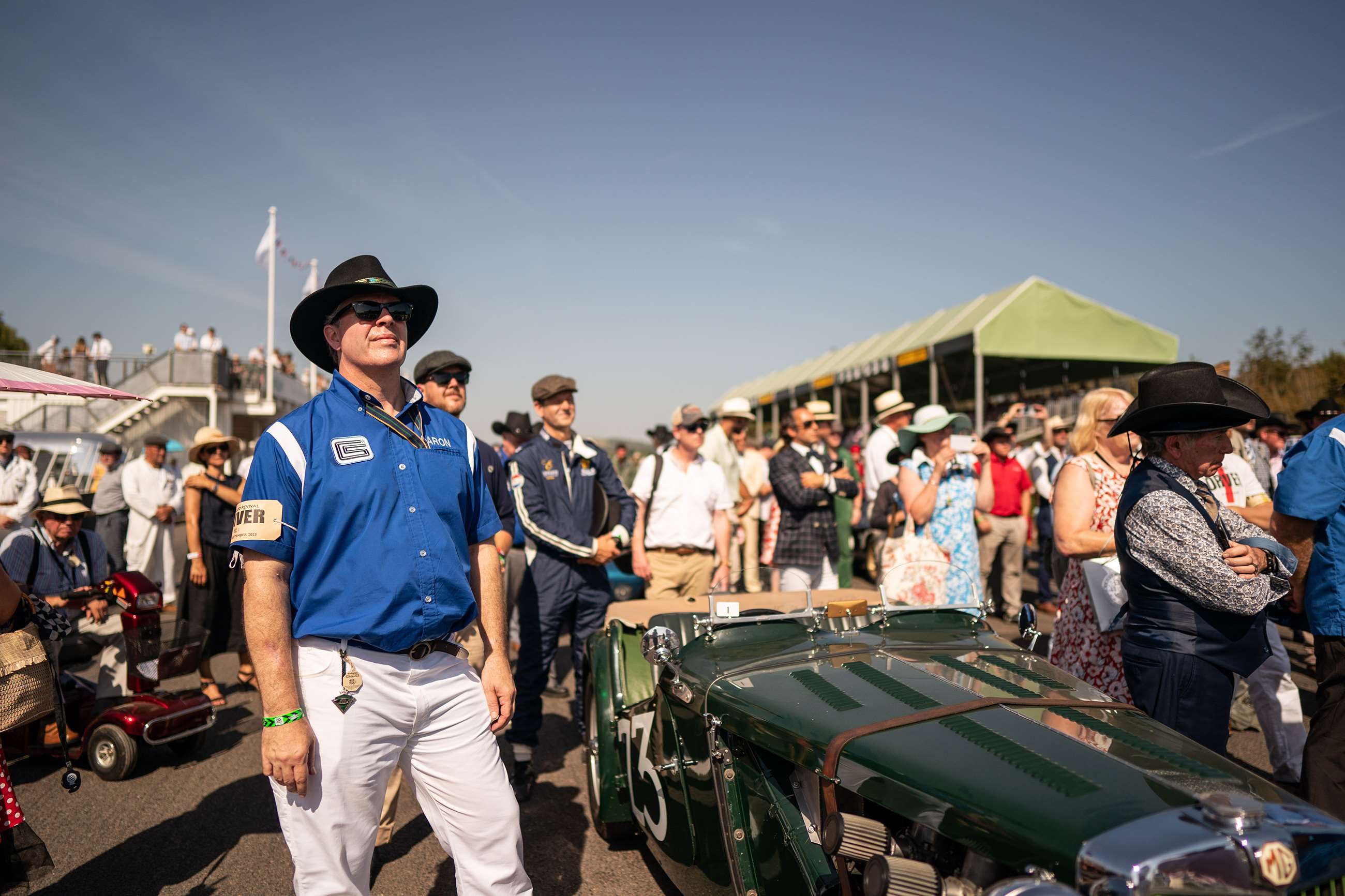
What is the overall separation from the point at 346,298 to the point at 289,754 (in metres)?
1.29

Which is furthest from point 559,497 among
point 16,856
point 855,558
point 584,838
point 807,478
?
point 855,558

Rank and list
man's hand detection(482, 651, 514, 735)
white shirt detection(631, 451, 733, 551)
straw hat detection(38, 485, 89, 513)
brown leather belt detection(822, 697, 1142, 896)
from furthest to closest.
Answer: white shirt detection(631, 451, 733, 551)
straw hat detection(38, 485, 89, 513)
man's hand detection(482, 651, 514, 735)
brown leather belt detection(822, 697, 1142, 896)

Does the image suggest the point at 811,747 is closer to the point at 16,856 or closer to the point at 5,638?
the point at 16,856

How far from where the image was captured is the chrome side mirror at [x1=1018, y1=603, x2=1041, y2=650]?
10.6 feet

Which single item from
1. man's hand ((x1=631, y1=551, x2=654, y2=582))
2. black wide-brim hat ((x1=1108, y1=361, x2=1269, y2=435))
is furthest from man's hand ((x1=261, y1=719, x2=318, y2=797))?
man's hand ((x1=631, y1=551, x2=654, y2=582))

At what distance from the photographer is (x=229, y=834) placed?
13.7ft

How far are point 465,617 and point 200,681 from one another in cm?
543

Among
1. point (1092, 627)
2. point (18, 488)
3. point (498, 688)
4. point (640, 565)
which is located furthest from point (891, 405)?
point (18, 488)

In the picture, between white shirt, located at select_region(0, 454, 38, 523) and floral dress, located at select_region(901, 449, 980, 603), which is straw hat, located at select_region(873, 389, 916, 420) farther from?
white shirt, located at select_region(0, 454, 38, 523)

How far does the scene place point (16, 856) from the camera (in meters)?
3.15

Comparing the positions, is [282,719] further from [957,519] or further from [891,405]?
[891,405]

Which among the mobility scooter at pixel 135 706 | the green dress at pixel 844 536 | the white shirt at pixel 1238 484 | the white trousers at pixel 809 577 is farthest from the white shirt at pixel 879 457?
the mobility scooter at pixel 135 706

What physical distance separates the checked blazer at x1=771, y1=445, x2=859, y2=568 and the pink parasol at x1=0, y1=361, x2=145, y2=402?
4.57m

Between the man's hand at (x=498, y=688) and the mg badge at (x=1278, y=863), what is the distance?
6.33 ft
